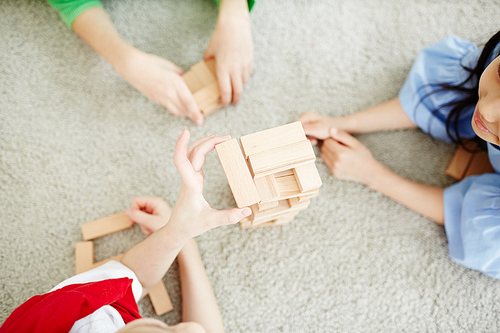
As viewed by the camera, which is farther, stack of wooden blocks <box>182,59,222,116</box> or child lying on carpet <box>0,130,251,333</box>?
stack of wooden blocks <box>182,59,222,116</box>

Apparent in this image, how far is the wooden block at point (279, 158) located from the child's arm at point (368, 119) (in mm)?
373

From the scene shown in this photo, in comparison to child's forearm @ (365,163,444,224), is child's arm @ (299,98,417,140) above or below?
above

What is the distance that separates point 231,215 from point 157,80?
0.49 metres

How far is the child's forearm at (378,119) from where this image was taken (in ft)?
3.02

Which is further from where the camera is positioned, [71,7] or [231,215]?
[71,7]

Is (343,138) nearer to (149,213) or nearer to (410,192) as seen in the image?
(410,192)

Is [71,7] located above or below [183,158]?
above

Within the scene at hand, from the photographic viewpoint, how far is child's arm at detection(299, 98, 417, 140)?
3.01 feet

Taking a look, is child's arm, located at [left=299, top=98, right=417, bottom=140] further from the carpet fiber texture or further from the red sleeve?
the red sleeve

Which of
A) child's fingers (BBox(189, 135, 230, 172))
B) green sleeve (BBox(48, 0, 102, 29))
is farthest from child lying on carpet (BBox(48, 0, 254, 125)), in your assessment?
child's fingers (BBox(189, 135, 230, 172))

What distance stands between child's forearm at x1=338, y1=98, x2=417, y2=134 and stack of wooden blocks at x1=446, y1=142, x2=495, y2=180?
0.17 meters

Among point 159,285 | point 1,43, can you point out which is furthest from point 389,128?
point 1,43

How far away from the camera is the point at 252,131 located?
94cm

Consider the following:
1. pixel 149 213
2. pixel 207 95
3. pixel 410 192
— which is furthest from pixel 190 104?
pixel 410 192
